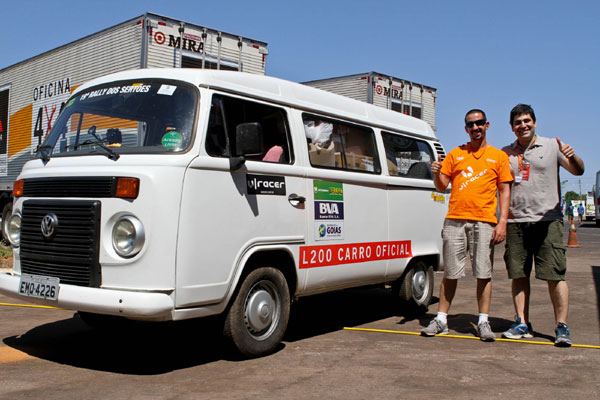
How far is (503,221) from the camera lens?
18.9ft

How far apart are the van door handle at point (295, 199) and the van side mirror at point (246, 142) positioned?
2.42 ft

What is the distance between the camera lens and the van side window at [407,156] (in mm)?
7078

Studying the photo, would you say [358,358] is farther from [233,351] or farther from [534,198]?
[534,198]

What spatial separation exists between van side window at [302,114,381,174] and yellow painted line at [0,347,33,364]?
2.95m

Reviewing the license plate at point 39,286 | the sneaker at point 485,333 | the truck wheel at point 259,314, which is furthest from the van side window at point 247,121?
the sneaker at point 485,333

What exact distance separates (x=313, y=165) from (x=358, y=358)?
1.78 metres

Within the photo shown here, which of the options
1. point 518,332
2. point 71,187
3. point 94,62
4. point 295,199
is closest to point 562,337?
point 518,332

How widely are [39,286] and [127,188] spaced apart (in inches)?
43.4

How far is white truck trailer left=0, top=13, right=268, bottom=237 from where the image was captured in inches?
478

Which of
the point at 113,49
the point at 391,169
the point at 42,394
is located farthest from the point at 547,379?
the point at 113,49

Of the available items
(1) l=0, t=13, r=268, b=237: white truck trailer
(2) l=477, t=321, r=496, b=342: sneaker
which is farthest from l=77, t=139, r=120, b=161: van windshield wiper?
(1) l=0, t=13, r=268, b=237: white truck trailer

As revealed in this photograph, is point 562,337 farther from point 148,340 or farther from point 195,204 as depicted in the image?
point 148,340

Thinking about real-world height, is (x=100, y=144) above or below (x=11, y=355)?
above

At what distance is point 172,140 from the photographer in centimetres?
459
